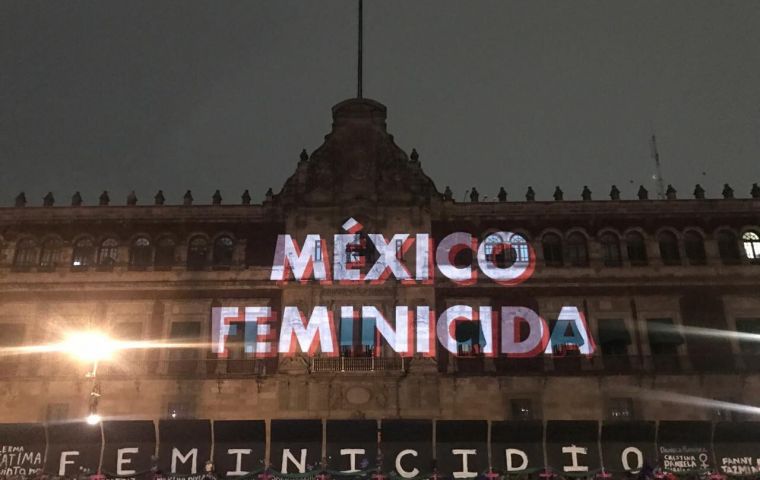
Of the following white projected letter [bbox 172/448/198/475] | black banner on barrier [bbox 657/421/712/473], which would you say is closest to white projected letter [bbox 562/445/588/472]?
black banner on barrier [bbox 657/421/712/473]

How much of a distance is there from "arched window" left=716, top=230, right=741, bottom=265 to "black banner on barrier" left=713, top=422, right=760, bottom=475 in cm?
1034

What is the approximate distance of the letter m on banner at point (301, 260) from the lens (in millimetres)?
38531

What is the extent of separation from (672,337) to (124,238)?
2787 cm

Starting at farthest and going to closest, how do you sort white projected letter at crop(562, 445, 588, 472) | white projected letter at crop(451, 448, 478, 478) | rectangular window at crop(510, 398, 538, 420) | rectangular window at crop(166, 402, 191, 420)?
rectangular window at crop(166, 402, 191, 420)
rectangular window at crop(510, 398, 538, 420)
white projected letter at crop(451, 448, 478, 478)
white projected letter at crop(562, 445, 588, 472)

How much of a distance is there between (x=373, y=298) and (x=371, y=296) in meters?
0.14

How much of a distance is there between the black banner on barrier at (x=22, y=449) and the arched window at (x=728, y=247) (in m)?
32.7

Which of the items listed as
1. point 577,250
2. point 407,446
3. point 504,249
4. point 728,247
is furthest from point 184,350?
point 728,247

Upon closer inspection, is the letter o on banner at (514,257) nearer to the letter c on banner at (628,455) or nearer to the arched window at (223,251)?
the letter c on banner at (628,455)

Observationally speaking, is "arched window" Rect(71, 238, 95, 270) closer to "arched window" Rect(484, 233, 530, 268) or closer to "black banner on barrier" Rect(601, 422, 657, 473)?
"arched window" Rect(484, 233, 530, 268)

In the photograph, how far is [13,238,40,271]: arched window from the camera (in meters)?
39.6

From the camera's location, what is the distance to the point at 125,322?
3838cm

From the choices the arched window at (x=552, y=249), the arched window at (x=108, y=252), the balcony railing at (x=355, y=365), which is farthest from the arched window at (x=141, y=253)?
the arched window at (x=552, y=249)

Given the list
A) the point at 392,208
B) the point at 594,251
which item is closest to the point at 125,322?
the point at 392,208

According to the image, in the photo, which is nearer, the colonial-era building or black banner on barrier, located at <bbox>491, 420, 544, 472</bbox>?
black banner on barrier, located at <bbox>491, 420, 544, 472</bbox>
